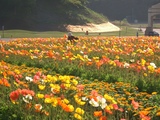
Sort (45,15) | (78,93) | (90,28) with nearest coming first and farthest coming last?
(78,93), (90,28), (45,15)

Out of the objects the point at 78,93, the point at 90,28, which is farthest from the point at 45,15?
the point at 78,93

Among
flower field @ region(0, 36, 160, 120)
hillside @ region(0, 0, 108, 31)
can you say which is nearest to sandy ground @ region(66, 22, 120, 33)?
hillside @ region(0, 0, 108, 31)

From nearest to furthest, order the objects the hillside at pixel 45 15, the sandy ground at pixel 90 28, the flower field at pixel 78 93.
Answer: the flower field at pixel 78 93 → the hillside at pixel 45 15 → the sandy ground at pixel 90 28

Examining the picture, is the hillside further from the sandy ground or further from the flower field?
the flower field

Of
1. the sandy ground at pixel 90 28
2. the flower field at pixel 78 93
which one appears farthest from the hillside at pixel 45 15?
the flower field at pixel 78 93

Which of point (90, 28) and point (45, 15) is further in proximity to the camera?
point (45, 15)

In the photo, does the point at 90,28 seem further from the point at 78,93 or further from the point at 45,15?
the point at 78,93

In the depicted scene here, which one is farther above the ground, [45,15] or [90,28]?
[45,15]

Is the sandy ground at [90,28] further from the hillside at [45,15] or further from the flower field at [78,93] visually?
the flower field at [78,93]

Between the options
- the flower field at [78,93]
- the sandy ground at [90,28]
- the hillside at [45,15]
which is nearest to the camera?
the flower field at [78,93]

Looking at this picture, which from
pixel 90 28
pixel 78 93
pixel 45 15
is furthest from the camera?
pixel 45 15

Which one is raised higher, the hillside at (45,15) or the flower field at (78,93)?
the hillside at (45,15)

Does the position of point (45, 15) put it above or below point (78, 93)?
above

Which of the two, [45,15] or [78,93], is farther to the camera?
[45,15]
